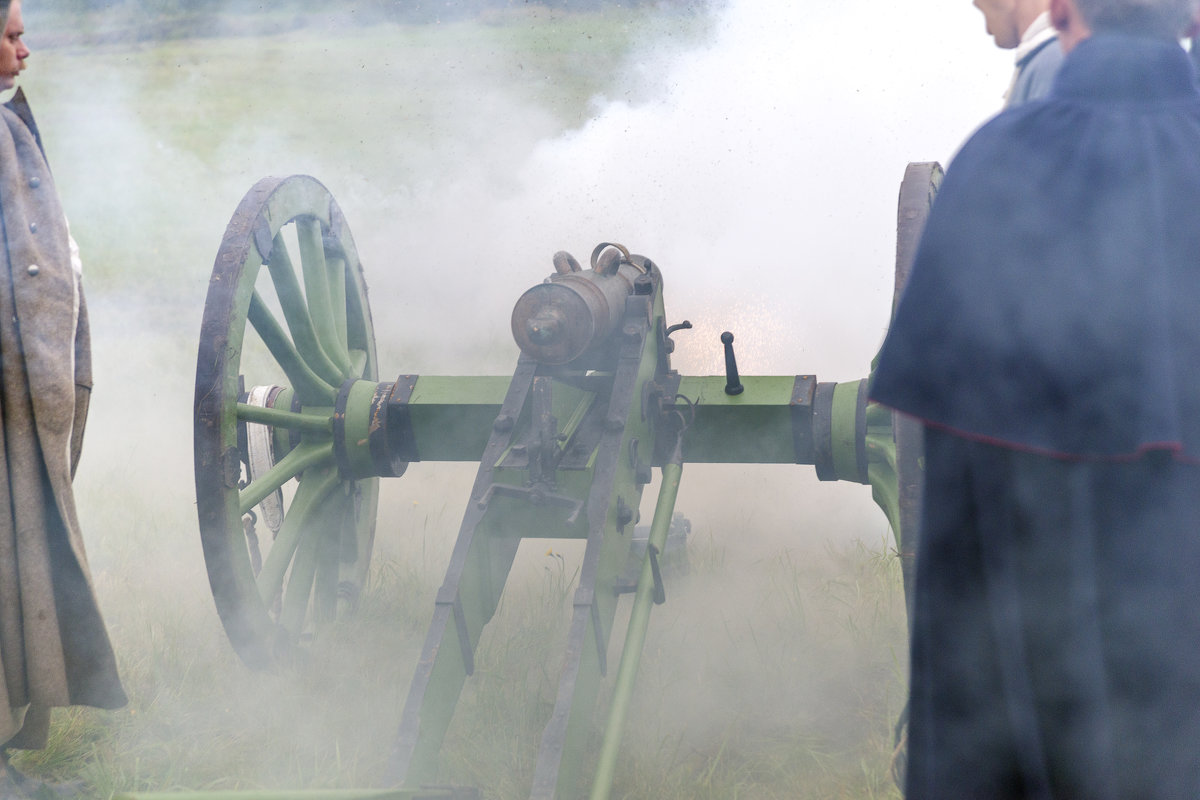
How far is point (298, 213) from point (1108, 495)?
7.88 ft

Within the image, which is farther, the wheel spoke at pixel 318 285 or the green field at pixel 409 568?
the wheel spoke at pixel 318 285

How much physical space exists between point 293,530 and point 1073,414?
7.98 feet

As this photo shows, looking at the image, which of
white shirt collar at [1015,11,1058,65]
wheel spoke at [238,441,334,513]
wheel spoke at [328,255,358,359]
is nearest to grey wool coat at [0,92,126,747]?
wheel spoke at [238,441,334,513]

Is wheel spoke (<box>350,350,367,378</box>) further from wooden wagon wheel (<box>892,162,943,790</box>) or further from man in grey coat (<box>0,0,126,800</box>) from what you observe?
wooden wagon wheel (<box>892,162,943,790</box>)

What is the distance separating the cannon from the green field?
22cm

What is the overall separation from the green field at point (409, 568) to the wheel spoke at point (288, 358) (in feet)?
2.42

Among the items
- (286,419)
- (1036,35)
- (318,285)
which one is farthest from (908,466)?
(318,285)

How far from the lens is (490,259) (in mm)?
7141

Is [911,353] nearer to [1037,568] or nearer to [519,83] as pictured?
[1037,568]

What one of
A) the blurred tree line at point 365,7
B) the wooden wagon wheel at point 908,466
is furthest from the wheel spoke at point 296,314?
the blurred tree line at point 365,7

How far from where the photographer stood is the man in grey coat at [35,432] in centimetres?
241

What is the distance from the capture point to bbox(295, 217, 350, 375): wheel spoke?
3482mm

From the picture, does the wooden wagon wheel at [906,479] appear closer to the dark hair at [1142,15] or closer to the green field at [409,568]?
the green field at [409,568]

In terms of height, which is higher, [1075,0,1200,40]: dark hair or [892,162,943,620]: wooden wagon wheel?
[1075,0,1200,40]: dark hair
